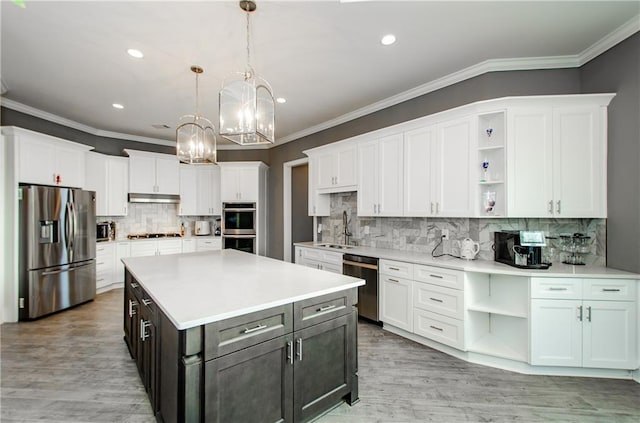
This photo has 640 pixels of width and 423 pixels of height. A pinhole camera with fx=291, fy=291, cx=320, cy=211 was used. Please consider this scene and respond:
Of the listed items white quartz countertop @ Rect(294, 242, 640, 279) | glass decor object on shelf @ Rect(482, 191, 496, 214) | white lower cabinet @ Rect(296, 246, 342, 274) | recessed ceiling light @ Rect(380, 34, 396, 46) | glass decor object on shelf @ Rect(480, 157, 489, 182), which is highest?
recessed ceiling light @ Rect(380, 34, 396, 46)

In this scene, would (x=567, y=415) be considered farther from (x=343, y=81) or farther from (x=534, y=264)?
(x=343, y=81)

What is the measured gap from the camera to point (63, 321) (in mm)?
3797

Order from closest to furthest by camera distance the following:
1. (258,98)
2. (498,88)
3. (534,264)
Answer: (258,98), (534,264), (498,88)

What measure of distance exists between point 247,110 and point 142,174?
15.8 ft

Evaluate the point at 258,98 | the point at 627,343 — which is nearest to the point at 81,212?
the point at 258,98

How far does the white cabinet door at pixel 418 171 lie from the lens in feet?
10.9

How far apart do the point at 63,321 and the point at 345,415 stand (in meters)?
3.94

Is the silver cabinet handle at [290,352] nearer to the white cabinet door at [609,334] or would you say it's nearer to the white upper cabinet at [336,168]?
the white cabinet door at [609,334]

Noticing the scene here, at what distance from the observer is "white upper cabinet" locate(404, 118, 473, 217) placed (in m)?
3.05

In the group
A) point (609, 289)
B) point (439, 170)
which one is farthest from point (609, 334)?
point (439, 170)

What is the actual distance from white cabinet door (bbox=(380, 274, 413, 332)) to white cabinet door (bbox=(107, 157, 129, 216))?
4992 mm

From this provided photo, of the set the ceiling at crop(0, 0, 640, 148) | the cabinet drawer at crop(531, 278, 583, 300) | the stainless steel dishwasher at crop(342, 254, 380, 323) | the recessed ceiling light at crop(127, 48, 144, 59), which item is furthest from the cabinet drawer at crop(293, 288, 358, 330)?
the recessed ceiling light at crop(127, 48, 144, 59)

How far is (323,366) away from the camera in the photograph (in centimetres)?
193

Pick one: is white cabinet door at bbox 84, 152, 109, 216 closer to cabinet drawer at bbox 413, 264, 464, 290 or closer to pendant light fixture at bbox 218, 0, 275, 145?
pendant light fixture at bbox 218, 0, 275, 145
